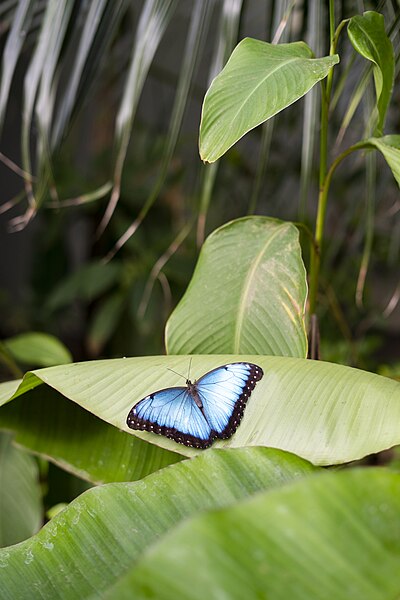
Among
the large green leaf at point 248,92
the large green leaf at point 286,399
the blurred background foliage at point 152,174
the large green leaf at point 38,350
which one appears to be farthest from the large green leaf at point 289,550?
the large green leaf at point 38,350

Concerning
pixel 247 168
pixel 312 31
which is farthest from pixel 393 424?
pixel 247 168

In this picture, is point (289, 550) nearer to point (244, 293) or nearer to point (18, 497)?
point (244, 293)

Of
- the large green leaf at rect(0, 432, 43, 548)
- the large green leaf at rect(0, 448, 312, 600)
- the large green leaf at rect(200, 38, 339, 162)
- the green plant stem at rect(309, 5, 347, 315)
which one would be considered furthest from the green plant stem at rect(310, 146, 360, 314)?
the large green leaf at rect(0, 432, 43, 548)

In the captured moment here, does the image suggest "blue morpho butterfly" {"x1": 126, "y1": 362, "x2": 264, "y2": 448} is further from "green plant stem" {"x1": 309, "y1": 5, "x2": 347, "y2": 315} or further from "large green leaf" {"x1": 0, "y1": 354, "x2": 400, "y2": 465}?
"green plant stem" {"x1": 309, "y1": 5, "x2": 347, "y2": 315}

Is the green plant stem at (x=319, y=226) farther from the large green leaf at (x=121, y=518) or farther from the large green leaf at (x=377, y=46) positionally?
the large green leaf at (x=121, y=518)

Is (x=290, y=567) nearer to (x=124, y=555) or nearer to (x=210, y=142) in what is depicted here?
(x=124, y=555)
